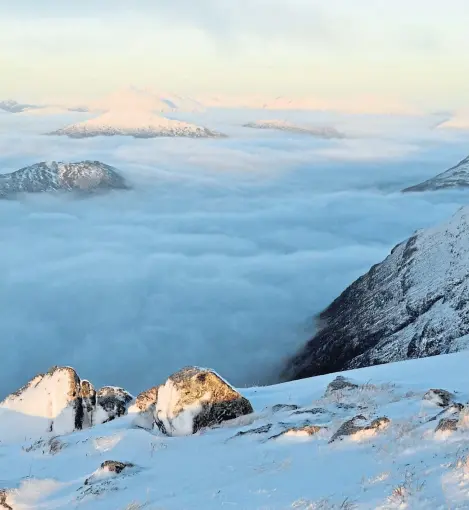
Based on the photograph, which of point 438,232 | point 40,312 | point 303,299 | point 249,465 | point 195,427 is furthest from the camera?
point 40,312

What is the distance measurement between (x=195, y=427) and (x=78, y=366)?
12228 cm

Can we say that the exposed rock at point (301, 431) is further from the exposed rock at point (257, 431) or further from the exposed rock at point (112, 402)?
the exposed rock at point (112, 402)

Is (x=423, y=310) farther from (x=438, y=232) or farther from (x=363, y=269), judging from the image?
(x=363, y=269)

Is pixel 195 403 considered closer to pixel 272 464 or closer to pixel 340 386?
pixel 340 386

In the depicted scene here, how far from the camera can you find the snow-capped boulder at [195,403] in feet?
54.3

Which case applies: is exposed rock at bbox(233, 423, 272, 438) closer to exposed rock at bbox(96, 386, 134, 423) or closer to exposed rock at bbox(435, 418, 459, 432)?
exposed rock at bbox(435, 418, 459, 432)

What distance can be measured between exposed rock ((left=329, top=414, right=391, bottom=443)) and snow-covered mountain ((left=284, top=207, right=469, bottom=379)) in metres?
45.9

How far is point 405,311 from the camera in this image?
257 ft

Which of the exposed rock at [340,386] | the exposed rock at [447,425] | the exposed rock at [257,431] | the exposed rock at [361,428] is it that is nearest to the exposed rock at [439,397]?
the exposed rock at [361,428]

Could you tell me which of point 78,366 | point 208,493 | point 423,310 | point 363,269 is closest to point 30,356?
point 78,366

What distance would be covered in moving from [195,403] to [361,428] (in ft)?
22.7

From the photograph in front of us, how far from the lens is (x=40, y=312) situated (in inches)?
7156

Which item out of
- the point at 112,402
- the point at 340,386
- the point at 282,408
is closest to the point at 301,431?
the point at 282,408

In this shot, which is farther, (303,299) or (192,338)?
(303,299)
